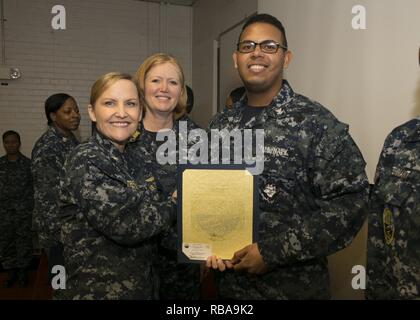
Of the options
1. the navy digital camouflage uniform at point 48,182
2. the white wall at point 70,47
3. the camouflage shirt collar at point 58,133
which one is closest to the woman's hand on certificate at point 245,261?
the navy digital camouflage uniform at point 48,182

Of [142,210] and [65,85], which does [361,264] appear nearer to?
[142,210]

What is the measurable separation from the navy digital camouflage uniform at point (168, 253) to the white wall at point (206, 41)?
3.06 meters

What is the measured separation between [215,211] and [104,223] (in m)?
0.40

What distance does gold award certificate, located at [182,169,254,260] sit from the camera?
135 cm

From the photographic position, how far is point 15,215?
14.4ft

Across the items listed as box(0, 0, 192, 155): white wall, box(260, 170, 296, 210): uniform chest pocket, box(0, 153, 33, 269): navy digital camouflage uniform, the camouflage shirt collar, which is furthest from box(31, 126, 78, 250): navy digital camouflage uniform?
box(0, 0, 192, 155): white wall

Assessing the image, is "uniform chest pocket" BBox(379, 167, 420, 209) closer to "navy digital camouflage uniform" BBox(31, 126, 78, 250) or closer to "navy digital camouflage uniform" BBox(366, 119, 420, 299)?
"navy digital camouflage uniform" BBox(366, 119, 420, 299)

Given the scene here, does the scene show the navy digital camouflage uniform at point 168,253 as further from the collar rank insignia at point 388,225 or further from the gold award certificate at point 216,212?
the collar rank insignia at point 388,225

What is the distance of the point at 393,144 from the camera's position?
140 cm

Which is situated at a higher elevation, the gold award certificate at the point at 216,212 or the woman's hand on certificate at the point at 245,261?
the gold award certificate at the point at 216,212

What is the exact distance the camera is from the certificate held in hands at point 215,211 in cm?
135

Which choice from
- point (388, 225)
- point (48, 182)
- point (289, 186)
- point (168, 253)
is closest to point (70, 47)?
point (48, 182)

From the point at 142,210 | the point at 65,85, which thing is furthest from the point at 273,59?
the point at 65,85

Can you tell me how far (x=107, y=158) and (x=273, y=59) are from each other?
764 millimetres
